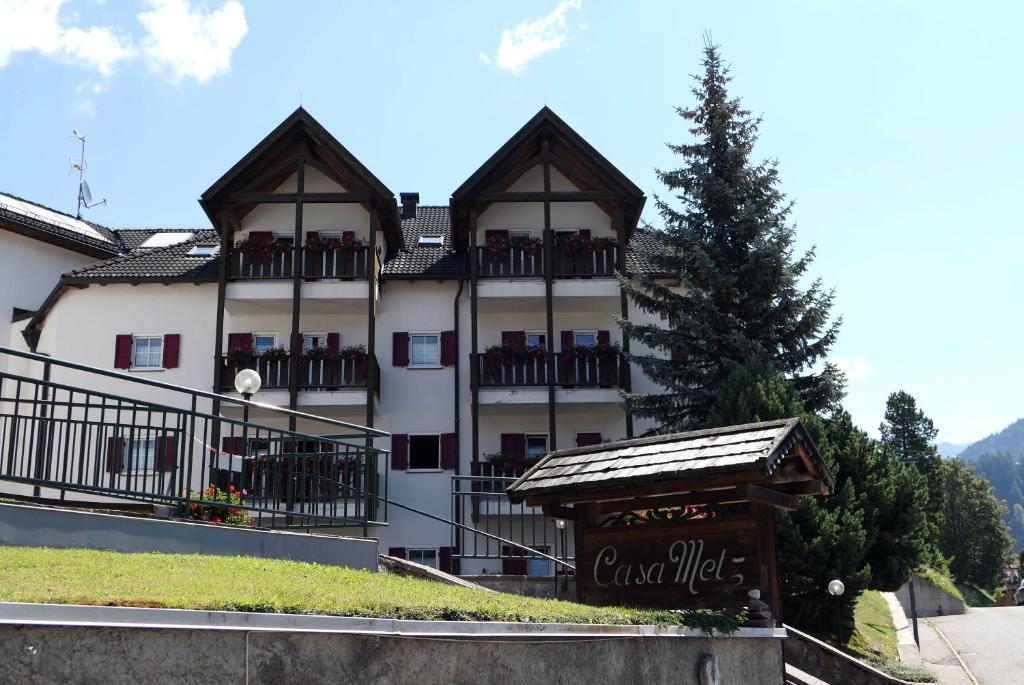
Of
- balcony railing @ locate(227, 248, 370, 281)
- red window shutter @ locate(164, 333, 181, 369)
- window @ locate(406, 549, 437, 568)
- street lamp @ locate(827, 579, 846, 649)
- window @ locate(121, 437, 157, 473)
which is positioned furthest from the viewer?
red window shutter @ locate(164, 333, 181, 369)

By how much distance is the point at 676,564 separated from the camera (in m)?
10.8

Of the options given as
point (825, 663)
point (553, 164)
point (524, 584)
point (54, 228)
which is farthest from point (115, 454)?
point (54, 228)

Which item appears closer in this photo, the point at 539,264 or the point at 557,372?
the point at 557,372

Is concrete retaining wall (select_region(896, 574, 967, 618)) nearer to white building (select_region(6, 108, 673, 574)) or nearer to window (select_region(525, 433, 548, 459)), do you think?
white building (select_region(6, 108, 673, 574))

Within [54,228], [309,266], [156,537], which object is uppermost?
[54,228]

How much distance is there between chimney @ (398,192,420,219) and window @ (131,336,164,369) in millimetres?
10534

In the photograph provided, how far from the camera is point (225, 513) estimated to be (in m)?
11.9

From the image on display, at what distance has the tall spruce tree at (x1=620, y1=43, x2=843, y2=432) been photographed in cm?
2625

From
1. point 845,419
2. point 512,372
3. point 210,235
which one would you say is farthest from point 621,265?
point 210,235

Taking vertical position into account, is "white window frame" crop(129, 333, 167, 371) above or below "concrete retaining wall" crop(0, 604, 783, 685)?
above

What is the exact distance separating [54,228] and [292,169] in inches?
349

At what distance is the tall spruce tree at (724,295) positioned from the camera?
26250 mm

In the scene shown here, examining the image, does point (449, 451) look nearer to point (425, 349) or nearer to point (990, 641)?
point (425, 349)

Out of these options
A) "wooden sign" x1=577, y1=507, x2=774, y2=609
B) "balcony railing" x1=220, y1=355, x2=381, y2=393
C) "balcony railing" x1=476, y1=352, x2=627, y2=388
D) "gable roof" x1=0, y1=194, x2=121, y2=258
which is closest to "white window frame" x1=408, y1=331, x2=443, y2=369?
"balcony railing" x1=476, y1=352, x2=627, y2=388
